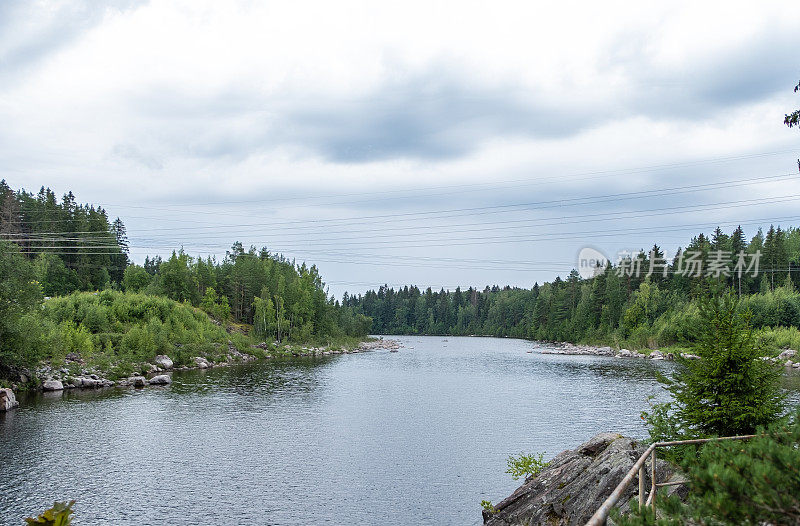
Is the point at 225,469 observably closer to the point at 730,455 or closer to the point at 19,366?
the point at 730,455

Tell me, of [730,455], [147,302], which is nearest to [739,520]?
[730,455]

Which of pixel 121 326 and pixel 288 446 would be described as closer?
pixel 288 446

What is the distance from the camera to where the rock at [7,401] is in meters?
34.1

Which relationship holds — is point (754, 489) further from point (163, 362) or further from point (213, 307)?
point (213, 307)

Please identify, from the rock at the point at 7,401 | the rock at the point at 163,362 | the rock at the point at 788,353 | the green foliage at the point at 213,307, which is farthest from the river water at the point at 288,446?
the green foliage at the point at 213,307

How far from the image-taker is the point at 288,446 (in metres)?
28.1

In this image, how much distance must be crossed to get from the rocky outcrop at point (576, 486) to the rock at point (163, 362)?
49.4 meters

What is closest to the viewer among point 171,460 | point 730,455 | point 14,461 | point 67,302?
point 730,455

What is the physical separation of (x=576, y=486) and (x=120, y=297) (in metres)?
71.6

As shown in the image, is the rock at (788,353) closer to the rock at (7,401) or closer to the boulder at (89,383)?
the boulder at (89,383)

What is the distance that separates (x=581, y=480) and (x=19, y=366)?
41.9 metres

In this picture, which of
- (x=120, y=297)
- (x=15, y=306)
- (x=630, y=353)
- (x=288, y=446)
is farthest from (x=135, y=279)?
(x=630, y=353)

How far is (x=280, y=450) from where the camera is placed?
27.3 metres

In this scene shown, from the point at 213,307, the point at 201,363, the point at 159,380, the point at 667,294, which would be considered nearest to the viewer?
the point at 159,380
